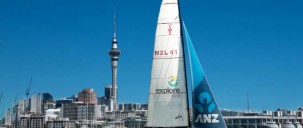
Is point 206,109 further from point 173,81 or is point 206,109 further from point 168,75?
point 168,75

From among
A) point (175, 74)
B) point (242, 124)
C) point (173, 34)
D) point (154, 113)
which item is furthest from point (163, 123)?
point (242, 124)

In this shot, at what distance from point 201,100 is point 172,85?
212 centimetres

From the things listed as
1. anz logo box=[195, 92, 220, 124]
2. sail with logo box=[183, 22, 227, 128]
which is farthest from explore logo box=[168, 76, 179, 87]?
anz logo box=[195, 92, 220, 124]

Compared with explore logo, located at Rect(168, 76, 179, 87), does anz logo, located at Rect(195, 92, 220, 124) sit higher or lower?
lower

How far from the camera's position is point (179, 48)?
30781mm

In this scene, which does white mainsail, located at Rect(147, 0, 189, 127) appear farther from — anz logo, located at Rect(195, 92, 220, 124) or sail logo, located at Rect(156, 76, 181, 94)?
anz logo, located at Rect(195, 92, 220, 124)

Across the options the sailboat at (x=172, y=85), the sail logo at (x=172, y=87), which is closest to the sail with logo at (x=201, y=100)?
the sailboat at (x=172, y=85)

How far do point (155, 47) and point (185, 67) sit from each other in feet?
7.19

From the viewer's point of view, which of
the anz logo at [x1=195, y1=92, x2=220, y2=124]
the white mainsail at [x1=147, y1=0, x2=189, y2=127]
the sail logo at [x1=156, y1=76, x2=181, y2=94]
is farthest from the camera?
the anz logo at [x1=195, y1=92, x2=220, y2=124]

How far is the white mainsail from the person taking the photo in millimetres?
30698

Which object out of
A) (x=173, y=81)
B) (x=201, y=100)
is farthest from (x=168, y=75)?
(x=201, y=100)

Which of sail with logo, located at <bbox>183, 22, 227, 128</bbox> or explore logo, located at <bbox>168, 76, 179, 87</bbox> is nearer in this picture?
explore logo, located at <bbox>168, 76, 179, 87</bbox>

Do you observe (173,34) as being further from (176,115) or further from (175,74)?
(176,115)

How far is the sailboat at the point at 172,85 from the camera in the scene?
101 feet
